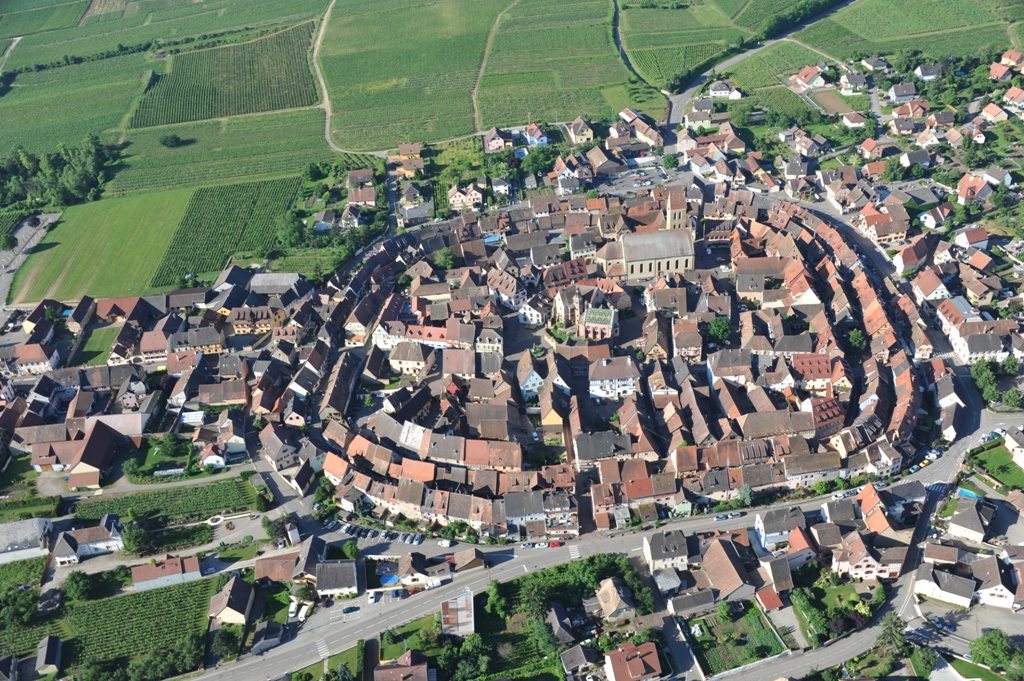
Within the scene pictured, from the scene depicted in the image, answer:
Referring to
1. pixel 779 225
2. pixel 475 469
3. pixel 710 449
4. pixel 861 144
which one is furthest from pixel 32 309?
pixel 861 144

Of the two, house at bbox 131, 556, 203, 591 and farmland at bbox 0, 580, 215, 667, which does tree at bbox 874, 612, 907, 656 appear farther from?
house at bbox 131, 556, 203, 591

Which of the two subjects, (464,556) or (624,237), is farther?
(624,237)

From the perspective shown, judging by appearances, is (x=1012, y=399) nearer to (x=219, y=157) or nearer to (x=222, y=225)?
(x=222, y=225)

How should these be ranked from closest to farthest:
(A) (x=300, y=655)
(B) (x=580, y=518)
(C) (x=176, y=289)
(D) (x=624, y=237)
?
(A) (x=300, y=655) → (B) (x=580, y=518) → (D) (x=624, y=237) → (C) (x=176, y=289)

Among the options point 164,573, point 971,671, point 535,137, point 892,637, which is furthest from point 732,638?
point 535,137

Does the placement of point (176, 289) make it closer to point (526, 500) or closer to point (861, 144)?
point (526, 500)

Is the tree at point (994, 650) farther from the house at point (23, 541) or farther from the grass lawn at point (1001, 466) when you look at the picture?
the house at point (23, 541)
